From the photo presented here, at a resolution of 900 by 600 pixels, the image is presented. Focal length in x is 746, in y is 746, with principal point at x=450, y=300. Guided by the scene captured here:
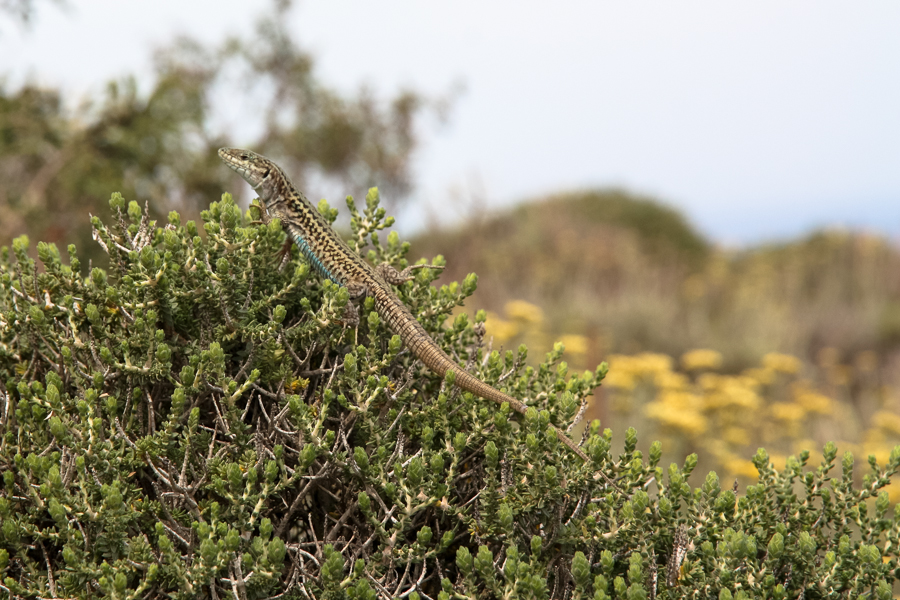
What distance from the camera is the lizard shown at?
2625 millimetres

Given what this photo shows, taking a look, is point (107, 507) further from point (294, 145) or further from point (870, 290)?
point (870, 290)

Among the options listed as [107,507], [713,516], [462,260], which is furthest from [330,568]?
[462,260]

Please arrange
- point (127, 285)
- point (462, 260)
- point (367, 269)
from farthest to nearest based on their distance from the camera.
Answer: point (462, 260), point (367, 269), point (127, 285)

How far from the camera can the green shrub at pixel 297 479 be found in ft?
7.41

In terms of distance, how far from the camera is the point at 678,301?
16.8 metres

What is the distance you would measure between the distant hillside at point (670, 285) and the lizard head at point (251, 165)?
4.84 m

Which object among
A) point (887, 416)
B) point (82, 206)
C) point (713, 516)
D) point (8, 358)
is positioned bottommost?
point (8, 358)

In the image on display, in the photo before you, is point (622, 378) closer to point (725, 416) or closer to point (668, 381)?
point (668, 381)

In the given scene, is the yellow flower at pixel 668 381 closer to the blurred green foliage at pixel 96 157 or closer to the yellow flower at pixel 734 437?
the yellow flower at pixel 734 437

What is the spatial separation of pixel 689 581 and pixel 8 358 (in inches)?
100

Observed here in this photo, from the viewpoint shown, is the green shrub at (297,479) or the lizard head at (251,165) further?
the lizard head at (251,165)

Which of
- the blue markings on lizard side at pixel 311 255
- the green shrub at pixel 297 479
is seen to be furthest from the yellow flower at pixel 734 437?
the blue markings on lizard side at pixel 311 255

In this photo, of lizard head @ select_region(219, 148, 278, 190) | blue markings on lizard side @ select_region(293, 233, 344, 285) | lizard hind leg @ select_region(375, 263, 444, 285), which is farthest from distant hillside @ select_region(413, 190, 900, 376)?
lizard hind leg @ select_region(375, 263, 444, 285)

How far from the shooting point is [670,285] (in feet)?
58.5
